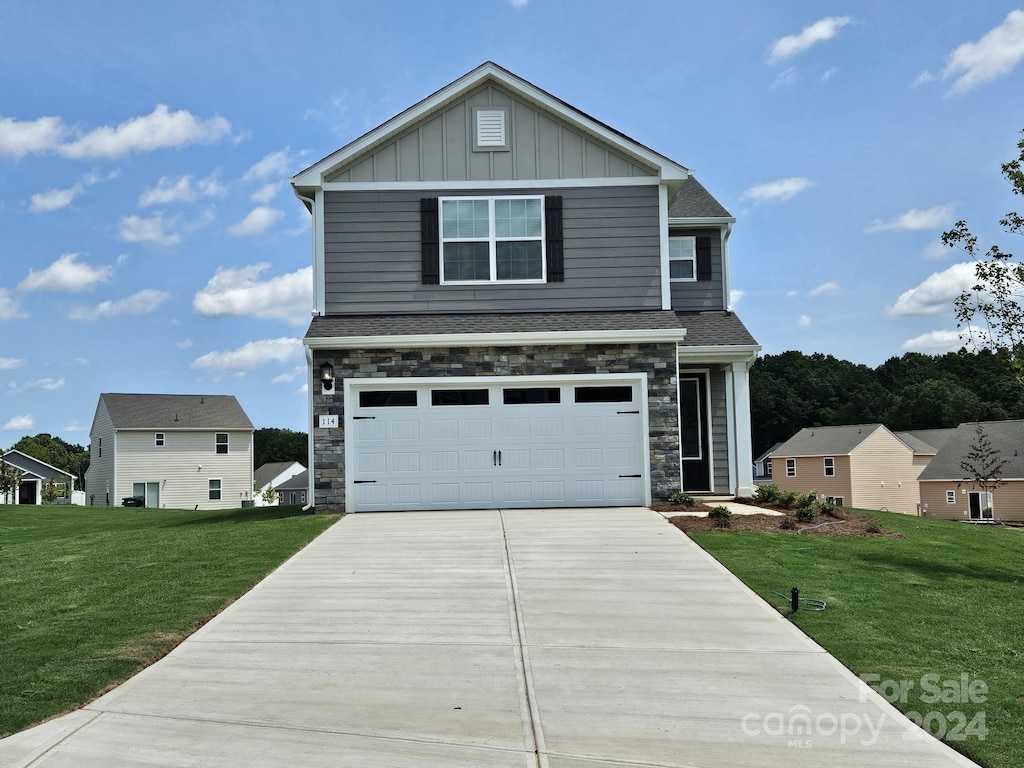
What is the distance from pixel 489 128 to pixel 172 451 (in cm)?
3072

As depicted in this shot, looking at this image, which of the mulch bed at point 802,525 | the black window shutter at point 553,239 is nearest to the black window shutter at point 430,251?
the black window shutter at point 553,239

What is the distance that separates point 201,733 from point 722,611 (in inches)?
198

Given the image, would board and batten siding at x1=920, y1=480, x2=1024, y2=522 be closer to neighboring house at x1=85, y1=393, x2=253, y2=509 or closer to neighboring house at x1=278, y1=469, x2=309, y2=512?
neighboring house at x1=85, y1=393, x2=253, y2=509

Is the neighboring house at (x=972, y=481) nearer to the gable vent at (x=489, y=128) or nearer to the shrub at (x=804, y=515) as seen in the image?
the shrub at (x=804, y=515)

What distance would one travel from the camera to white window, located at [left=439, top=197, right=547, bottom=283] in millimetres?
15719

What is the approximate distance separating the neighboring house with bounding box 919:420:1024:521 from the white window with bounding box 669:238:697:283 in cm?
3024

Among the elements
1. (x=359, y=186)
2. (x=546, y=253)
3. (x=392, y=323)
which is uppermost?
(x=359, y=186)

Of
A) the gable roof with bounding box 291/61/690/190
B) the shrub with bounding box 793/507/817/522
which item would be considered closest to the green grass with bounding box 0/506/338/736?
the gable roof with bounding box 291/61/690/190

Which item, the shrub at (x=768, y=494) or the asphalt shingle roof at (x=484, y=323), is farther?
the shrub at (x=768, y=494)

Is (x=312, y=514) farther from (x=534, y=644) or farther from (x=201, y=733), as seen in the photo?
(x=201, y=733)

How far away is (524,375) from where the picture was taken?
584 inches

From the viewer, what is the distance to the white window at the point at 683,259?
1870cm

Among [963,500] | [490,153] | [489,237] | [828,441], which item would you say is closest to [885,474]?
[828,441]

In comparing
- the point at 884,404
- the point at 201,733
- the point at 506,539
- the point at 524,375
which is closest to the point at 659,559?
the point at 506,539
